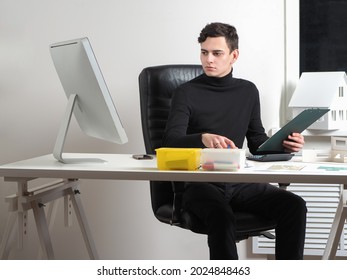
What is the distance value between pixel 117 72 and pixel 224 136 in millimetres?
973

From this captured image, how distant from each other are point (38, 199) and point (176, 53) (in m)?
1.22

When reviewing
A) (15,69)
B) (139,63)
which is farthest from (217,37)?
(15,69)

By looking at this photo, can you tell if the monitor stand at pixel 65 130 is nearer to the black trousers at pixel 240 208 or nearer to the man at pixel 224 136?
the man at pixel 224 136

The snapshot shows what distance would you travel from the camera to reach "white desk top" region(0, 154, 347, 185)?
191 centimetres

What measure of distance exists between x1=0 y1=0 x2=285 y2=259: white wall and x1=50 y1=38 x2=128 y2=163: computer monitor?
37.9 inches

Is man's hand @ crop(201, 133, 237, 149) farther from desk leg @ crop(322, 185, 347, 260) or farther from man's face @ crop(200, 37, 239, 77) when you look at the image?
desk leg @ crop(322, 185, 347, 260)

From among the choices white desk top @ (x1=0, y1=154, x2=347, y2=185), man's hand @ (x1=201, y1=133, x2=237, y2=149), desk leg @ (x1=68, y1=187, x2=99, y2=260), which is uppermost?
man's hand @ (x1=201, y1=133, x2=237, y2=149)

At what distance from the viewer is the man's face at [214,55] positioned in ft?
8.02

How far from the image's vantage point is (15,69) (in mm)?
3365

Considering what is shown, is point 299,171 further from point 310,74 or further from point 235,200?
point 310,74

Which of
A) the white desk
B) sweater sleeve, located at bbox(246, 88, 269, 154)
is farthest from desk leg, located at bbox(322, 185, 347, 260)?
sweater sleeve, located at bbox(246, 88, 269, 154)

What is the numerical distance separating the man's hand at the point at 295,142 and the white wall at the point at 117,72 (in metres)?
0.93

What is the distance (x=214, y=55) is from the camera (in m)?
2.46

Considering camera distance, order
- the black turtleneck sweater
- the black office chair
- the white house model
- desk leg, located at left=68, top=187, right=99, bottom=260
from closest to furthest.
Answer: the black turtleneck sweater → the black office chair → desk leg, located at left=68, top=187, right=99, bottom=260 → the white house model
